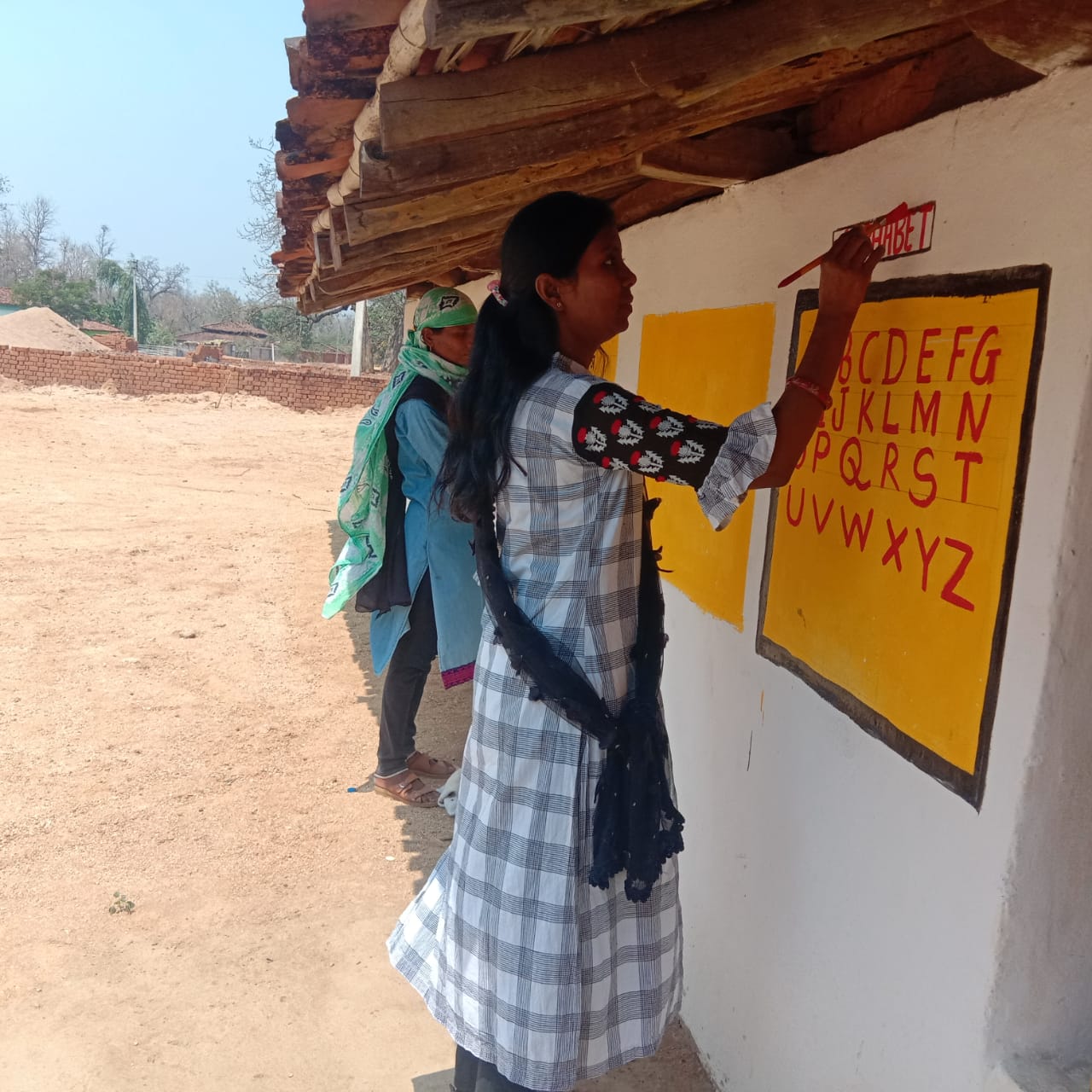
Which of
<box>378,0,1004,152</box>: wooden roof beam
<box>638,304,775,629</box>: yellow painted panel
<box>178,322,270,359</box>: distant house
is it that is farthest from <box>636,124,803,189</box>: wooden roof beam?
<box>178,322,270,359</box>: distant house

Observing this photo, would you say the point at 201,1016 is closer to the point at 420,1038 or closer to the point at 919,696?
the point at 420,1038

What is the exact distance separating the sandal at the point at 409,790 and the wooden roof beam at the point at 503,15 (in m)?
2.95

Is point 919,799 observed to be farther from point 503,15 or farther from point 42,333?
point 42,333

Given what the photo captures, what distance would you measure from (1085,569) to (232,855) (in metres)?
2.78

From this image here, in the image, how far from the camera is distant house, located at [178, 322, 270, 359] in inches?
1578

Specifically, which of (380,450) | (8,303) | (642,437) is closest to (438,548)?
(380,450)

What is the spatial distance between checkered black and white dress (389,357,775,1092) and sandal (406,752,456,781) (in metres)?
1.96

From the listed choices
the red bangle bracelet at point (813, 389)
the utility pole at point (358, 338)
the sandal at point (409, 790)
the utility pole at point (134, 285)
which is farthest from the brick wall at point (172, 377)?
the utility pole at point (134, 285)

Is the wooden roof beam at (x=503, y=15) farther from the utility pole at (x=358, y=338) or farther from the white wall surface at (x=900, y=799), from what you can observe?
the utility pole at (x=358, y=338)

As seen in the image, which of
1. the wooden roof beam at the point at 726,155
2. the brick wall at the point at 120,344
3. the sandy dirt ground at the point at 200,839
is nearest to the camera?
the wooden roof beam at the point at 726,155

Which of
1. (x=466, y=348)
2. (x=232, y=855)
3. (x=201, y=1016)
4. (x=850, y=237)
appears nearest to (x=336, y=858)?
(x=232, y=855)

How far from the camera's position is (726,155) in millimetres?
1962

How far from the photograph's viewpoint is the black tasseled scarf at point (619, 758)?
5.29 ft

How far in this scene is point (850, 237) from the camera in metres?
1.45
